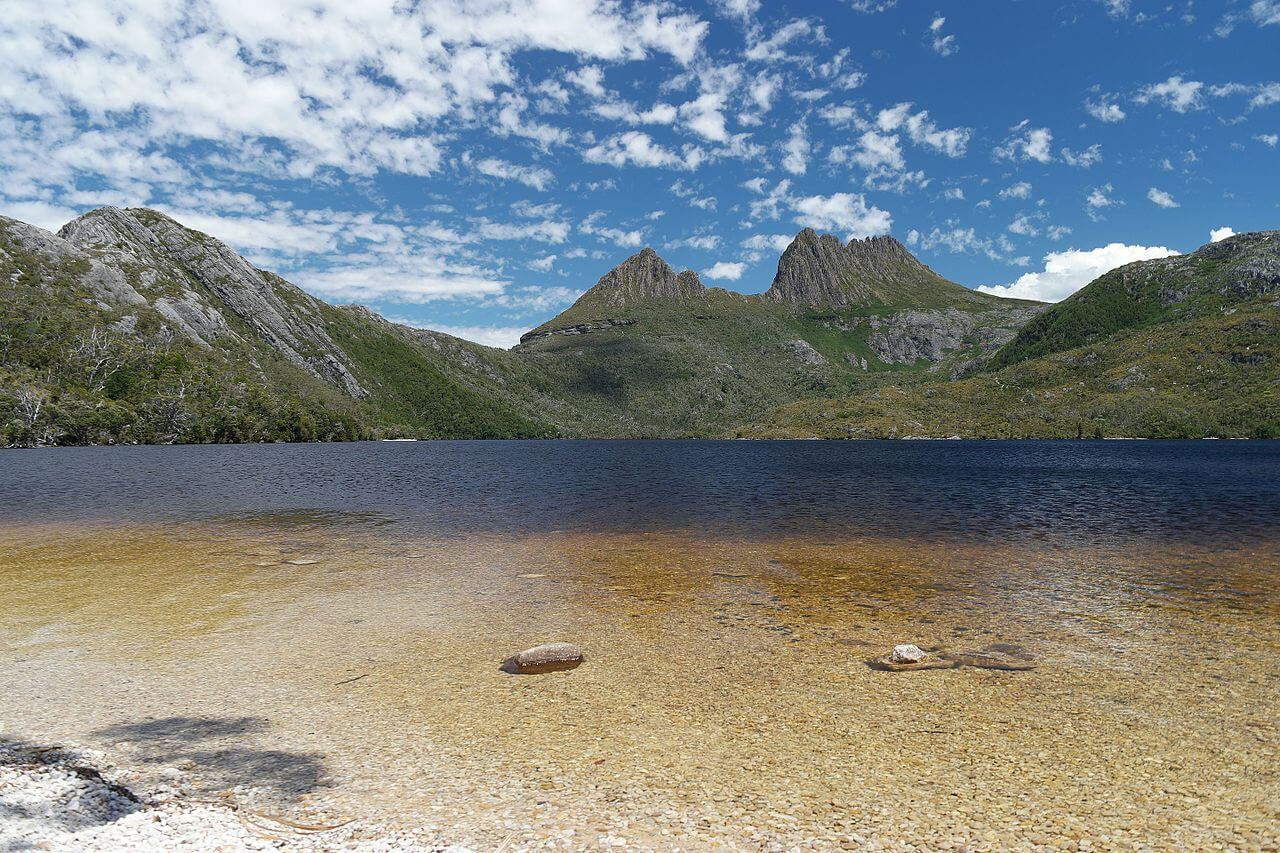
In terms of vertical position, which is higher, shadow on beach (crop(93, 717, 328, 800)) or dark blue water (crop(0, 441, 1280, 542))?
shadow on beach (crop(93, 717, 328, 800))

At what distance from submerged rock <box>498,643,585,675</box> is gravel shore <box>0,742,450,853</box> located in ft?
27.7

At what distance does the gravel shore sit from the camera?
376 inches

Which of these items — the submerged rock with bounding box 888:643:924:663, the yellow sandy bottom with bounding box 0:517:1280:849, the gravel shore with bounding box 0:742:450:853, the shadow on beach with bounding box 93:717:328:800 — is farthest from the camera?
the submerged rock with bounding box 888:643:924:663

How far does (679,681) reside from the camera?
17859mm

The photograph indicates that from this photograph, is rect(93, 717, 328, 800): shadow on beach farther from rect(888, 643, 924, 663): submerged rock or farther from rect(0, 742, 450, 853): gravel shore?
rect(888, 643, 924, 663): submerged rock

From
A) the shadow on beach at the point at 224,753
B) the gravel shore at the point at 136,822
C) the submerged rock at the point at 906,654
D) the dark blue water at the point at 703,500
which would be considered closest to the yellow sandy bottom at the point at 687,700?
the shadow on beach at the point at 224,753

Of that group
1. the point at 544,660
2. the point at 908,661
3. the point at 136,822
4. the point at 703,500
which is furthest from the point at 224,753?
the point at 703,500

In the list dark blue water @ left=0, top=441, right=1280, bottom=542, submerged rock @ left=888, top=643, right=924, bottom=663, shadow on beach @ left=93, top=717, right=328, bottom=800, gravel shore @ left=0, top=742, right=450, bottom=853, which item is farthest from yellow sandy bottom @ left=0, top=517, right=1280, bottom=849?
dark blue water @ left=0, top=441, right=1280, bottom=542

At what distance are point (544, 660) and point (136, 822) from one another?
10437mm

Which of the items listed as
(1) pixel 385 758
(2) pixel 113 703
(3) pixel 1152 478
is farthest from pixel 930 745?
(3) pixel 1152 478

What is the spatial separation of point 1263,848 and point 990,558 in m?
29.8

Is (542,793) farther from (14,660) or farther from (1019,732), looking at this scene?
(14,660)

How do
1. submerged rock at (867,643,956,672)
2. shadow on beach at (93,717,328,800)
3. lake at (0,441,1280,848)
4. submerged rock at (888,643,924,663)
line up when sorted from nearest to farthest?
lake at (0,441,1280,848) < shadow on beach at (93,717,328,800) < submerged rock at (867,643,956,672) < submerged rock at (888,643,924,663)

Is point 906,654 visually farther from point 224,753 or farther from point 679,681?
point 224,753
